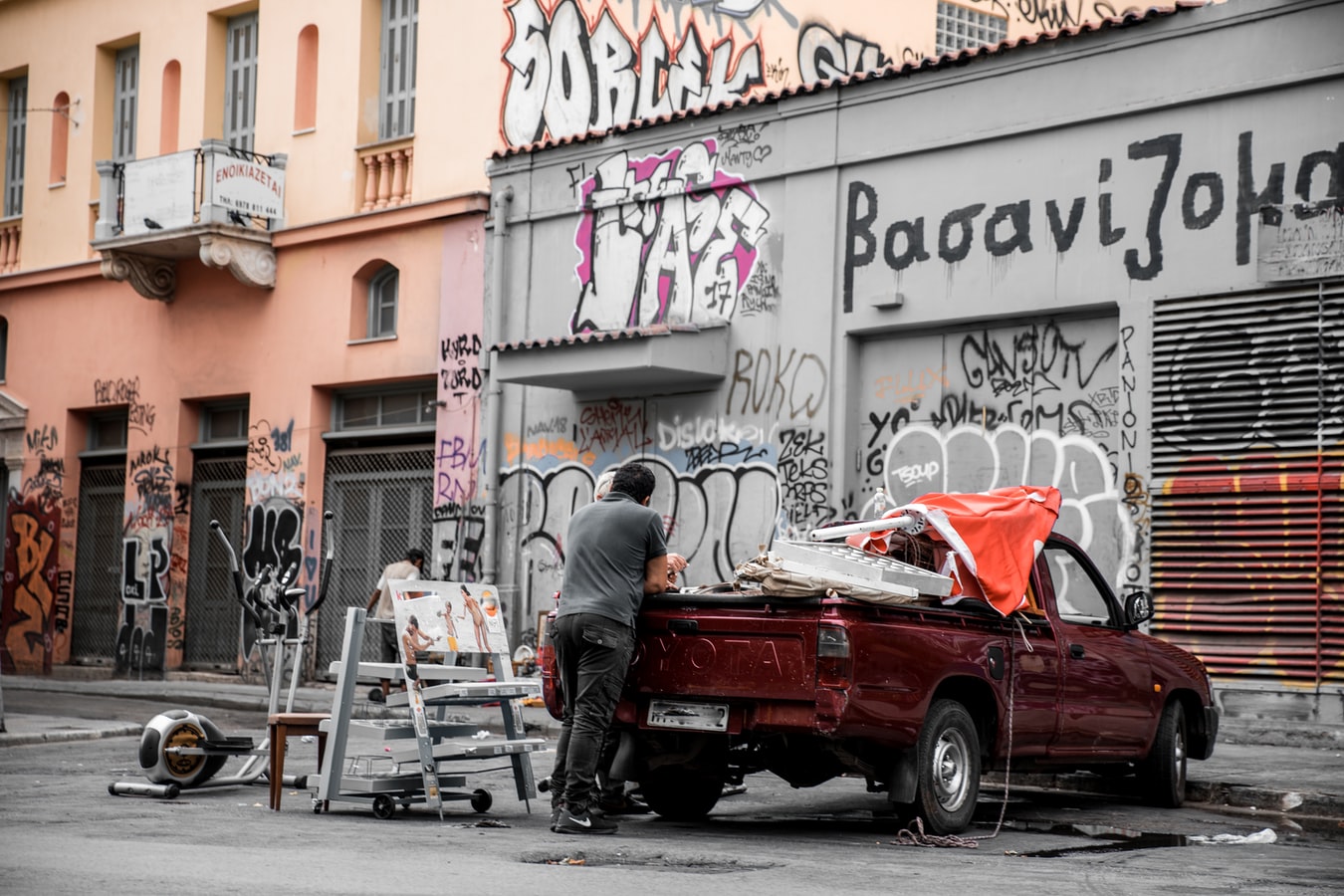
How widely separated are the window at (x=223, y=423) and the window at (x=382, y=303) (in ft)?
9.32

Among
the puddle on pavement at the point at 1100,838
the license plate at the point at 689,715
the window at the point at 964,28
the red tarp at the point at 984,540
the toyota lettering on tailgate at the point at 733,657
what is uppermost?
the window at the point at 964,28

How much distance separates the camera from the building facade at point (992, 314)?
48.2 ft

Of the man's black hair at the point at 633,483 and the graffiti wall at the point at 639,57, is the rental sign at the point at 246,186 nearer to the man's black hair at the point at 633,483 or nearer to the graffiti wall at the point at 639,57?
the graffiti wall at the point at 639,57

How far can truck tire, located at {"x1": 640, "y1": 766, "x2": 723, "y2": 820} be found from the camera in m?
10.2

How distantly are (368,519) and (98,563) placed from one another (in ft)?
19.5

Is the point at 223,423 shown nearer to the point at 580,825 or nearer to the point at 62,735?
the point at 62,735

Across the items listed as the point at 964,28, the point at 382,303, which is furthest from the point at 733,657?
Result: the point at 964,28

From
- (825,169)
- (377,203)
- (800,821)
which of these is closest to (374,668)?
(800,821)

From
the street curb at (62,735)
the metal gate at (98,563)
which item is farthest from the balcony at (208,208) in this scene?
the street curb at (62,735)

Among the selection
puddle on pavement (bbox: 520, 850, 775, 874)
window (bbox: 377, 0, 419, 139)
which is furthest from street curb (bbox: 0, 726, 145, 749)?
window (bbox: 377, 0, 419, 139)

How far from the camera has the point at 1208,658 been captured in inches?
589

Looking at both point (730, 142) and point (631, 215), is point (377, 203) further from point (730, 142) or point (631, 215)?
point (730, 142)

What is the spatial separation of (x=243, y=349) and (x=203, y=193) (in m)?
2.21

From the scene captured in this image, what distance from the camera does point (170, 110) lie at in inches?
1015
